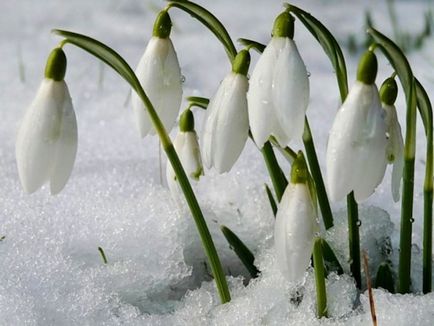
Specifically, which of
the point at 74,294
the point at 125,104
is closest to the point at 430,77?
the point at 125,104

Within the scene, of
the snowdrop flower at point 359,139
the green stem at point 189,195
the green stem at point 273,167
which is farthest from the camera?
the green stem at point 273,167

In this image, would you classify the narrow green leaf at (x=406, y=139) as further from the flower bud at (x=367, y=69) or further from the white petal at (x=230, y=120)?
the white petal at (x=230, y=120)

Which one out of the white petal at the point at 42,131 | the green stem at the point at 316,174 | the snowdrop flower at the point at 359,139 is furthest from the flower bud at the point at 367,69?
the white petal at the point at 42,131

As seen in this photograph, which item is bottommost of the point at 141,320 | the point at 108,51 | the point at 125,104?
the point at 141,320

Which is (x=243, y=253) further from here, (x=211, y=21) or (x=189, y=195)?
(x=211, y=21)

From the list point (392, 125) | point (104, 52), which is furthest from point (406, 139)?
point (104, 52)

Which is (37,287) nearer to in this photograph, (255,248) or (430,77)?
(255,248)

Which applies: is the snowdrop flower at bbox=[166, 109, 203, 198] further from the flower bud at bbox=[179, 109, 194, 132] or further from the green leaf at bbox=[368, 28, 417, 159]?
→ the green leaf at bbox=[368, 28, 417, 159]
